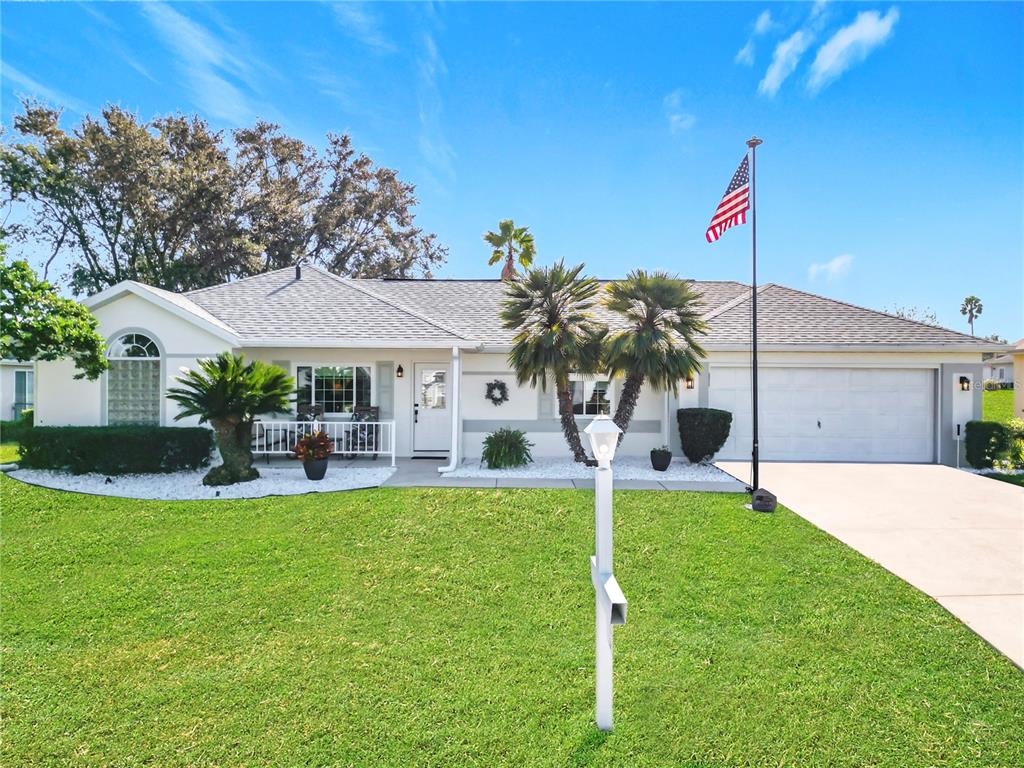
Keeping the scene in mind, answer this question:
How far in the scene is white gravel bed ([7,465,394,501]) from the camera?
28.3ft

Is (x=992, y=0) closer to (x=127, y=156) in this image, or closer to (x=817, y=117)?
(x=817, y=117)

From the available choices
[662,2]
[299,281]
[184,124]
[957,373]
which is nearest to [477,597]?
[662,2]

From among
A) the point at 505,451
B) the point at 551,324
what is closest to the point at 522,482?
the point at 505,451

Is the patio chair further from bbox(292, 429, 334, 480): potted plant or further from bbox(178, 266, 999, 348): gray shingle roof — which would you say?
bbox(178, 266, 999, 348): gray shingle roof

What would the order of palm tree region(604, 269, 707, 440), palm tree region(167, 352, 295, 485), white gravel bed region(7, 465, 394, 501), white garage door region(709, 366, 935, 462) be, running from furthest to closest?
white garage door region(709, 366, 935, 462) < palm tree region(604, 269, 707, 440) < palm tree region(167, 352, 295, 485) < white gravel bed region(7, 465, 394, 501)

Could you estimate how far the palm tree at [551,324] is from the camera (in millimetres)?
10430

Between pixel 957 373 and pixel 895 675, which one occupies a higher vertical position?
pixel 957 373

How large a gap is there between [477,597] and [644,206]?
12.5 metres

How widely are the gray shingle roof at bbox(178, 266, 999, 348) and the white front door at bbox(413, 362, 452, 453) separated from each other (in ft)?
4.12

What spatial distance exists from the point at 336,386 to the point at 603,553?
10.5 meters

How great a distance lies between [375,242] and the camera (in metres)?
29.5

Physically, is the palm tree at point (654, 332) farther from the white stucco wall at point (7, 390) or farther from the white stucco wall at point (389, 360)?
the white stucco wall at point (7, 390)

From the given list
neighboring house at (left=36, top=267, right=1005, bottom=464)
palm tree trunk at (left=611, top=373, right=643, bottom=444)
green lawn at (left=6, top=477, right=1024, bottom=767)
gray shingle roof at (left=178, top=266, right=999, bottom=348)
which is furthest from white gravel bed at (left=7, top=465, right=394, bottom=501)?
palm tree trunk at (left=611, top=373, right=643, bottom=444)

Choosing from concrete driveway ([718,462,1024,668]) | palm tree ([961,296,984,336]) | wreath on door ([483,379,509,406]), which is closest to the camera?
concrete driveway ([718,462,1024,668])
